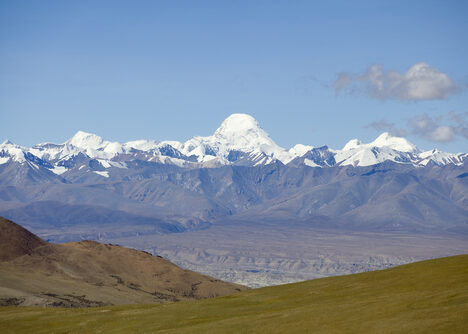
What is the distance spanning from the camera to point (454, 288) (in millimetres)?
64688

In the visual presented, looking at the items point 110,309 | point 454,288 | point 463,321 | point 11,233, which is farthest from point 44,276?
point 463,321

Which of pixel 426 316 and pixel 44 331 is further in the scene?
pixel 44 331

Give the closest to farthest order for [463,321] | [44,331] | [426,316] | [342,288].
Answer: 1. [463,321]
2. [426,316]
3. [44,331]
4. [342,288]

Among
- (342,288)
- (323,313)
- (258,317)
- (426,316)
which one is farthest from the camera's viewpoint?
(342,288)

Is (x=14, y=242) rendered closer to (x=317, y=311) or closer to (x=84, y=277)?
(x=84, y=277)

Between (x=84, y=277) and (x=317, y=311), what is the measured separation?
11628cm

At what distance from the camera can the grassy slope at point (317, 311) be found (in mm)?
55500

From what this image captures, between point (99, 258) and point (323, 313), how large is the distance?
137085mm

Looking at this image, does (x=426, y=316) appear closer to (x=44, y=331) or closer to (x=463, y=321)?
(x=463, y=321)

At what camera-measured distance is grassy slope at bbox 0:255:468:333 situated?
182ft

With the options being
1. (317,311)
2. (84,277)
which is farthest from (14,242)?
(317,311)

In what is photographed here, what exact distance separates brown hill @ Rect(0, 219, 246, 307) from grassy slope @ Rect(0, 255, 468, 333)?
45.2 m

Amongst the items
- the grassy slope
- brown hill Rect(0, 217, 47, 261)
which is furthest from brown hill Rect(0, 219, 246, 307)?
the grassy slope

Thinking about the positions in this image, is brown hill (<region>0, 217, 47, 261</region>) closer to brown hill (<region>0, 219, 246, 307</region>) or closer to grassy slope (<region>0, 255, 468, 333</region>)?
brown hill (<region>0, 219, 246, 307</region>)
